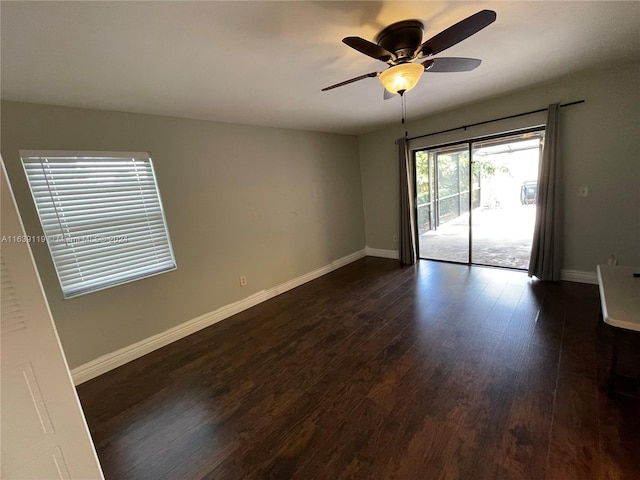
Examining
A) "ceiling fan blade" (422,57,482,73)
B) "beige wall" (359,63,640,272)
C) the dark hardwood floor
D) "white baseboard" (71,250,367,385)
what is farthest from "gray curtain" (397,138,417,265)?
"ceiling fan blade" (422,57,482,73)

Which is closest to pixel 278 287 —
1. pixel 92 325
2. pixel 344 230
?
pixel 344 230

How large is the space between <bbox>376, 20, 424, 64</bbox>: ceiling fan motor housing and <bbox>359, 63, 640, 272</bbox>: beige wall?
180 centimetres

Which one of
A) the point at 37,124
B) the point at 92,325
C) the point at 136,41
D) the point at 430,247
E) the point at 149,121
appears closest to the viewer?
the point at 136,41

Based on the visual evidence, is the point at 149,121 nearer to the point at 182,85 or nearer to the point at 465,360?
the point at 182,85

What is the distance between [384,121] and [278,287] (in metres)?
2.94

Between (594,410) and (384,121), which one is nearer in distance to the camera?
(594,410)

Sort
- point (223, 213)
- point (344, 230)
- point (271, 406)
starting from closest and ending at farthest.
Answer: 1. point (271, 406)
2. point (223, 213)
3. point (344, 230)

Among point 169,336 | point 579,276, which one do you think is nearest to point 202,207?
point 169,336

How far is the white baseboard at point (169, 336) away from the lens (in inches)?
89.7

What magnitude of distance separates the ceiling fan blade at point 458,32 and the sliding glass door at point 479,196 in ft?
8.85

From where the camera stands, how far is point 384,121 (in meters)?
3.91

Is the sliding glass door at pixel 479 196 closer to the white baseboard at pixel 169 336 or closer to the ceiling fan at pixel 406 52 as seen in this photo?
the ceiling fan at pixel 406 52

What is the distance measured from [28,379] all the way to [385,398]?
5.80ft

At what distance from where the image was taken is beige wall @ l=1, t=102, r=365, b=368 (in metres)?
2.10
